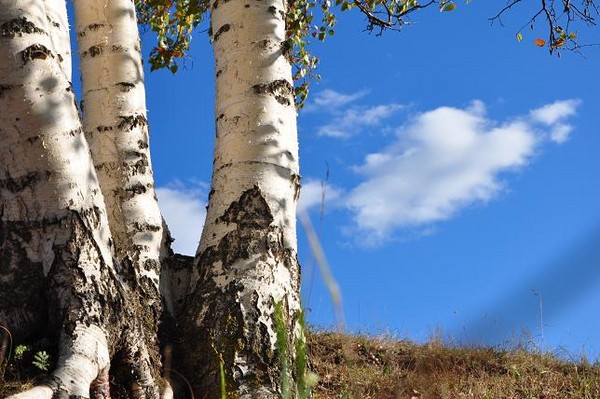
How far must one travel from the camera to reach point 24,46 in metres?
3.77

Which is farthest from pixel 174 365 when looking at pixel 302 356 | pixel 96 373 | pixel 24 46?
pixel 302 356

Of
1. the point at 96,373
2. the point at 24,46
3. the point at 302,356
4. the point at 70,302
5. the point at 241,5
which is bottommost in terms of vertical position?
the point at 302,356

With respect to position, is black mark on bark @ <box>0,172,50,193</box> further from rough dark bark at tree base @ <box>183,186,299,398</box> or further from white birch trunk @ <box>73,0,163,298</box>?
rough dark bark at tree base @ <box>183,186,299,398</box>

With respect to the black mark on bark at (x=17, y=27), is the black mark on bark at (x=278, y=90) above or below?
above

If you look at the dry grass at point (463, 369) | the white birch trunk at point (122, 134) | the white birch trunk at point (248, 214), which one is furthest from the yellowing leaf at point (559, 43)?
the white birch trunk at point (122, 134)

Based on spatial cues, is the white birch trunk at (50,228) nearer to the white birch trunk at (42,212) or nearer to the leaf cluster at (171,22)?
the white birch trunk at (42,212)

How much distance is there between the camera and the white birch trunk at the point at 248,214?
3.87 m

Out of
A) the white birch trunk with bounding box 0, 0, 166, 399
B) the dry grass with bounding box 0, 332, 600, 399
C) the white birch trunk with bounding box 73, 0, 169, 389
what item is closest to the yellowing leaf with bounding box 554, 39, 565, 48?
the dry grass with bounding box 0, 332, 600, 399

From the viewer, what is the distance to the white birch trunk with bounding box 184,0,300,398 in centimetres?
387

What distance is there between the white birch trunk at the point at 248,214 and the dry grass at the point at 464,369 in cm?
150

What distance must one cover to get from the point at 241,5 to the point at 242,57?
371mm

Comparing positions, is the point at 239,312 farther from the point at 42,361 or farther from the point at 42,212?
the point at 42,212

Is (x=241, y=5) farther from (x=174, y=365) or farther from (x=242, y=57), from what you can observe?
(x=174, y=365)

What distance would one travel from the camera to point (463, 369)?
20.4ft
